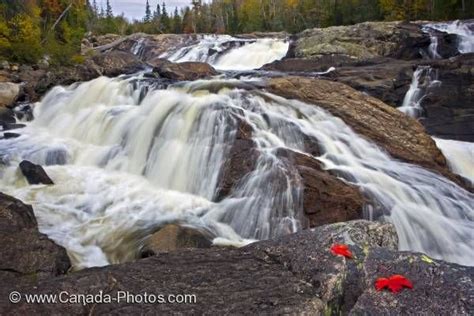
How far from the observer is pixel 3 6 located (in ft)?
103

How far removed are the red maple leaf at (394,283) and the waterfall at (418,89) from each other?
1325 cm

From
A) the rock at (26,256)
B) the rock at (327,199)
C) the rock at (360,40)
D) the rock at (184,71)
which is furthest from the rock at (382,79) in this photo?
the rock at (26,256)

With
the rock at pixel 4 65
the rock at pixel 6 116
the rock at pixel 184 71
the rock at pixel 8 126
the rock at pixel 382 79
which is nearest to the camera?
the rock at pixel 8 126

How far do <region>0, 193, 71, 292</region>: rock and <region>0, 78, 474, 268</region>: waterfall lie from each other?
1.25m

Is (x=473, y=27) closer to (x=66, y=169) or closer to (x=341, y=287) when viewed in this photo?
(x=66, y=169)

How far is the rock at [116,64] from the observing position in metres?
20.5

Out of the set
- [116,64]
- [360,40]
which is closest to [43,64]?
[116,64]

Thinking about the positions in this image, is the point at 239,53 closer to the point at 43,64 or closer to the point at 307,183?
the point at 43,64

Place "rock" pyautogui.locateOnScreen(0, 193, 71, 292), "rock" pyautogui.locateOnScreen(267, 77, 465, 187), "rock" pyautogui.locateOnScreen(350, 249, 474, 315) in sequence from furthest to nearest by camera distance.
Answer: "rock" pyautogui.locateOnScreen(267, 77, 465, 187) → "rock" pyautogui.locateOnScreen(0, 193, 71, 292) → "rock" pyautogui.locateOnScreen(350, 249, 474, 315)

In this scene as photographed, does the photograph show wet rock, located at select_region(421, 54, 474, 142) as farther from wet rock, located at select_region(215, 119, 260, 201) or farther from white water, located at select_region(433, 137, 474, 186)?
wet rock, located at select_region(215, 119, 260, 201)

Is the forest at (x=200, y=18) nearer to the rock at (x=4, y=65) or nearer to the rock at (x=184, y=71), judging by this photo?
the rock at (x=4, y=65)

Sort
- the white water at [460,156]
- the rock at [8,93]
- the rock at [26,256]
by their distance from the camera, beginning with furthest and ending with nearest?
the rock at [8,93] → the white water at [460,156] → the rock at [26,256]

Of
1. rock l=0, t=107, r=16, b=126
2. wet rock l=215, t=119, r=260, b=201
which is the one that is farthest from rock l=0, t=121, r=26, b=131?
wet rock l=215, t=119, r=260, b=201

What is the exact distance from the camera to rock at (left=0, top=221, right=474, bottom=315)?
3.50 meters
